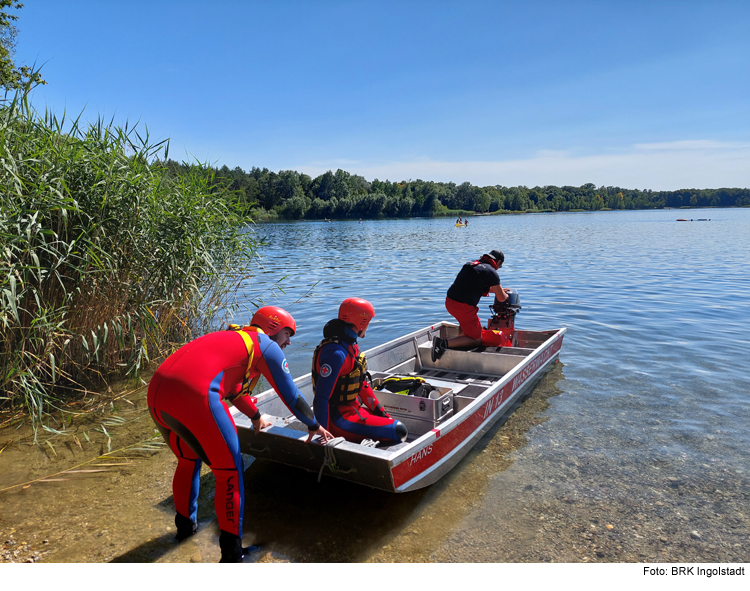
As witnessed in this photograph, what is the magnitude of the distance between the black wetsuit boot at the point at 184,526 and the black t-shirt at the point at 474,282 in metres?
5.37

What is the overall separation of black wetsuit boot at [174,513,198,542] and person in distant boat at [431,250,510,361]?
16.1 ft

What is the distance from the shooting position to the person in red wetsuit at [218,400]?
10.7 feet

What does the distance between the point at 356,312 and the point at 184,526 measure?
2.20 m

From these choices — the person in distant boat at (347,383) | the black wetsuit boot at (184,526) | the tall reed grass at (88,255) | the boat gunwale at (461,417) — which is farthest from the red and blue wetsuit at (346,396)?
the tall reed grass at (88,255)

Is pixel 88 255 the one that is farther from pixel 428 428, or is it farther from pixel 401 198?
pixel 401 198

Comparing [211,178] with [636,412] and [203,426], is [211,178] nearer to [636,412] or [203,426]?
[203,426]

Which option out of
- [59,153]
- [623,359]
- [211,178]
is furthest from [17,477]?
[623,359]

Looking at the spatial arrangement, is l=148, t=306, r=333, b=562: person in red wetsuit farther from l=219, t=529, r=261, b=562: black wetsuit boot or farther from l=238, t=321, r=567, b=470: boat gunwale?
l=238, t=321, r=567, b=470: boat gunwale

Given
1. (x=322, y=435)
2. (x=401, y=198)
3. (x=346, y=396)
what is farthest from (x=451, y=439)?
(x=401, y=198)

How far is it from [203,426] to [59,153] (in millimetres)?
4325

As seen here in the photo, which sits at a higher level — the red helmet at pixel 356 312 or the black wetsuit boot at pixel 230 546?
the red helmet at pixel 356 312

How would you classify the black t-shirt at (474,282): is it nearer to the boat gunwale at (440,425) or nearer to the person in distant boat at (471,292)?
the person in distant boat at (471,292)

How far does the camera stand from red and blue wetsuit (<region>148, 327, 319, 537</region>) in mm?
3266

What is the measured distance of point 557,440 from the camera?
605 centimetres
